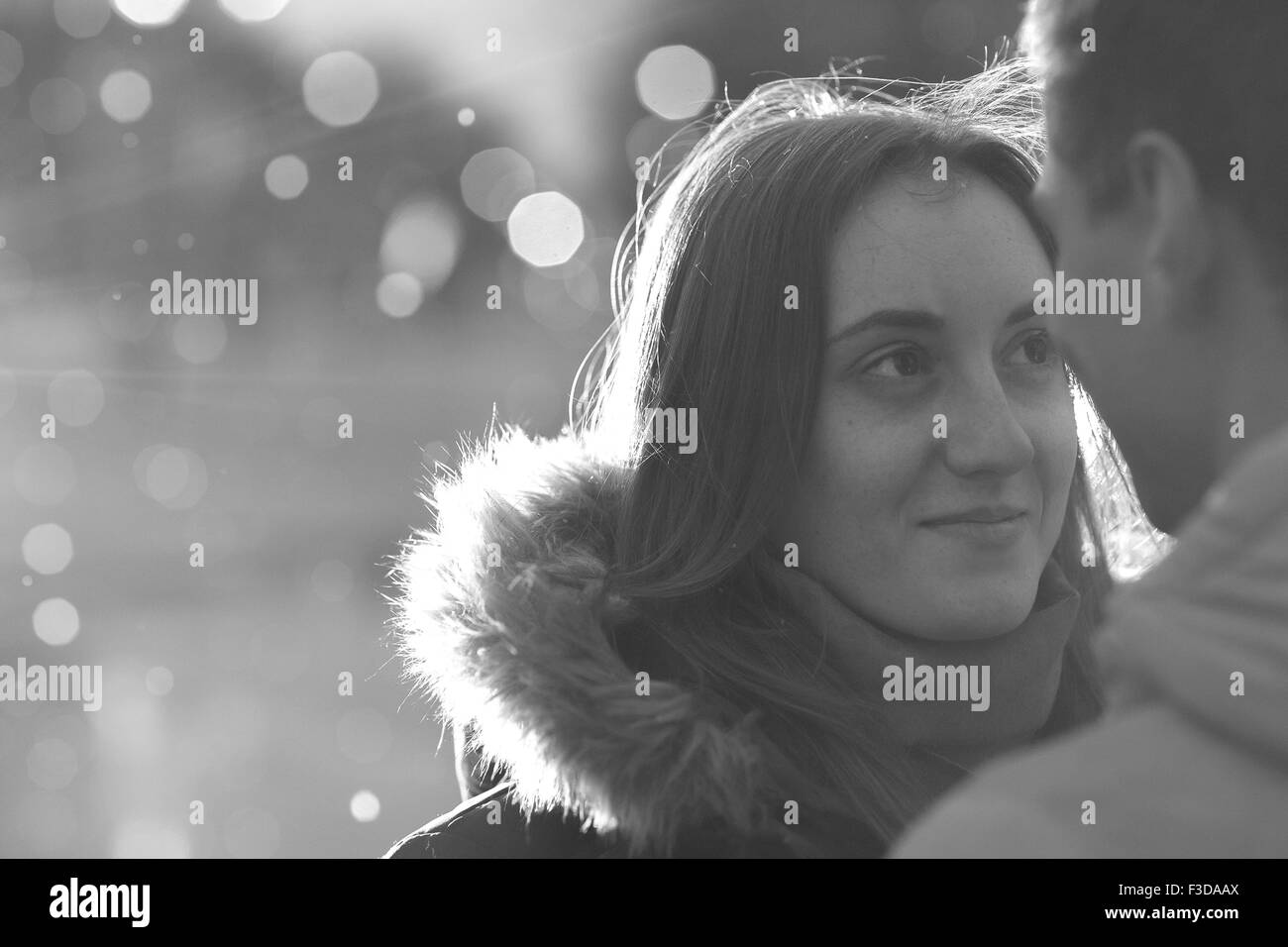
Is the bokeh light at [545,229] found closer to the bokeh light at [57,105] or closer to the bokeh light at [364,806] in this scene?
the bokeh light at [57,105]

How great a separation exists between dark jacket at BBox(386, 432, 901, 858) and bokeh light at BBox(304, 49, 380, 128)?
31.2ft

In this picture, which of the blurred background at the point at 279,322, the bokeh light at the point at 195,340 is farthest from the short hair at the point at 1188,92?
the bokeh light at the point at 195,340

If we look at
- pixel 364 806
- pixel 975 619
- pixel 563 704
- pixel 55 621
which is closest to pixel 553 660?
pixel 563 704

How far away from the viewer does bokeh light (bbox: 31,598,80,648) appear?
33.7ft

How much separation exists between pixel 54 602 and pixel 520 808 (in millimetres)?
10387

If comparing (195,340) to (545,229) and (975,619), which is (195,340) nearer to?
(545,229)

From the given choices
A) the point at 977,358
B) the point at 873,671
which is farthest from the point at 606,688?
the point at 977,358

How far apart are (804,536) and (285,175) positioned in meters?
10.4

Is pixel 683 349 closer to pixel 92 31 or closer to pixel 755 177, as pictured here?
pixel 755 177

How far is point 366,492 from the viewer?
12.9 m

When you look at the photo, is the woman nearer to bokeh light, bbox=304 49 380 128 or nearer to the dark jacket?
the dark jacket

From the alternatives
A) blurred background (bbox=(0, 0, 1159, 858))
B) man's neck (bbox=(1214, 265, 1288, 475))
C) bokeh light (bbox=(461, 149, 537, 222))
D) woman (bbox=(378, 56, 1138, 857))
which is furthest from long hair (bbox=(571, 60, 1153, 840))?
bokeh light (bbox=(461, 149, 537, 222))

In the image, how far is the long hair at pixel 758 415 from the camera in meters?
1.67

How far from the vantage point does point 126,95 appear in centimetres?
1088
